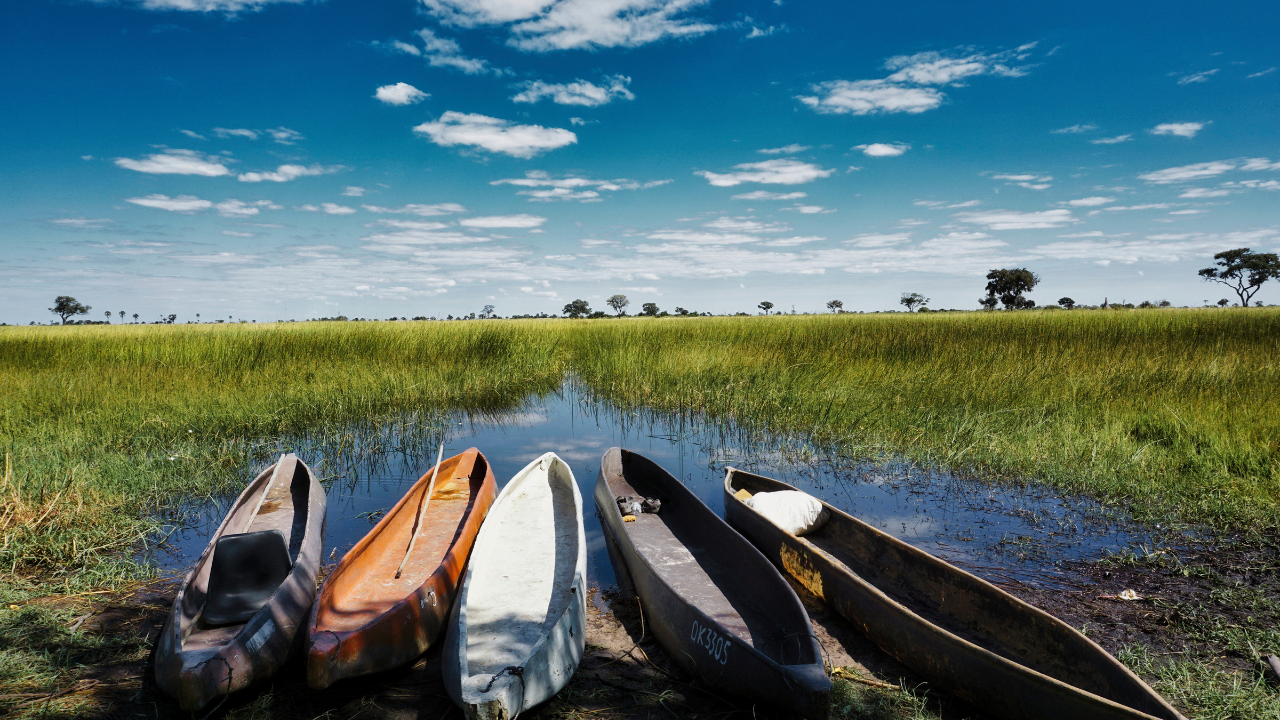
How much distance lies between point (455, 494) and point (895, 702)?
4491 millimetres

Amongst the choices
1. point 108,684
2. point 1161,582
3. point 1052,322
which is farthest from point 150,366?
point 1052,322

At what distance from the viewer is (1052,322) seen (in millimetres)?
17047

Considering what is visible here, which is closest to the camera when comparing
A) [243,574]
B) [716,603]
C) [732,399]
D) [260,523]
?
[243,574]

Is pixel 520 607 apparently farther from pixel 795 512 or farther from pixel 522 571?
pixel 795 512

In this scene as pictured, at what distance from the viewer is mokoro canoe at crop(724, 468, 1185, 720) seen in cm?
250

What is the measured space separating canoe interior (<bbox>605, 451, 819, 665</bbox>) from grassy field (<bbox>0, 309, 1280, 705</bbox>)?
11.3 feet

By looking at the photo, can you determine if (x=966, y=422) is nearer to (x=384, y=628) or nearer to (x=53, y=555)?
(x=384, y=628)

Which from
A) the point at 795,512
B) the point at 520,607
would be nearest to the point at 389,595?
the point at 520,607

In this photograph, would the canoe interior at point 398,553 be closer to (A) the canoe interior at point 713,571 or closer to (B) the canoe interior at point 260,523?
(B) the canoe interior at point 260,523

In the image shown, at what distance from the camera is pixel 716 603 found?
13.0 feet

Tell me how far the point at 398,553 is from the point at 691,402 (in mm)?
7149

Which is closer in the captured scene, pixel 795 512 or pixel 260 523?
pixel 795 512

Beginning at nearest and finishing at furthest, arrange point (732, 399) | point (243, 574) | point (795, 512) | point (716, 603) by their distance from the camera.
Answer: point (243, 574)
point (716, 603)
point (795, 512)
point (732, 399)

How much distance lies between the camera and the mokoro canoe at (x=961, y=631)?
2496 mm
